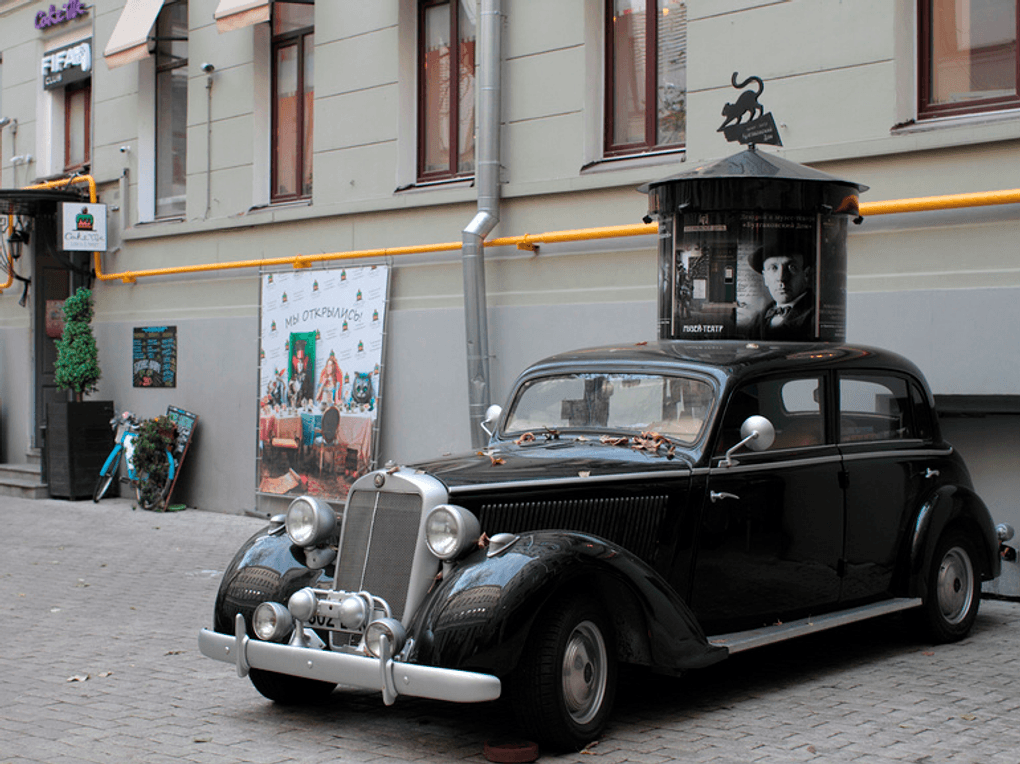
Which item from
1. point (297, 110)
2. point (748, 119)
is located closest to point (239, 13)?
point (297, 110)

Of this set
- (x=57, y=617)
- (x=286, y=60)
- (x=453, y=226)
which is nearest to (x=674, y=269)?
(x=453, y=226)

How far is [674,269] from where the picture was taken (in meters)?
7.57

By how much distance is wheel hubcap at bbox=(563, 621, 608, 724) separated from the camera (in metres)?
4.70

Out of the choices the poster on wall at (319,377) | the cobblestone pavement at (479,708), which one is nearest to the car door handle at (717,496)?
the cobblestone pavement at (479,708)

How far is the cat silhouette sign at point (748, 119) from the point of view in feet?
28.6

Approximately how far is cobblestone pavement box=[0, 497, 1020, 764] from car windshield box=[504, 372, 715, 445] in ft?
4.07

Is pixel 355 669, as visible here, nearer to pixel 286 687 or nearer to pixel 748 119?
pixel 286 687

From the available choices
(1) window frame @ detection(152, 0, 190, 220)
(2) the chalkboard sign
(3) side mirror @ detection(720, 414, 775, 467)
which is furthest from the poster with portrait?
(1) window frame @ detection(152, 0, 190, 220)

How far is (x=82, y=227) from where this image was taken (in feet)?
46.9

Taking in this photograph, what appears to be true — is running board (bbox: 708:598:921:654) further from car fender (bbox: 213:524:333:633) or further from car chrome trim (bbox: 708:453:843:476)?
car fender (bbox: 213:524:333:633)

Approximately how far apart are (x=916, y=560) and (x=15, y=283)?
534 inches

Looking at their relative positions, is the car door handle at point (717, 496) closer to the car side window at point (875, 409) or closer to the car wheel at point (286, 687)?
the car side window at point (875, 409)

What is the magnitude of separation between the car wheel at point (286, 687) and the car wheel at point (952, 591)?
3.25m

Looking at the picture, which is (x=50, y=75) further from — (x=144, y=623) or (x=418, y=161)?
(x=144, y=623)
